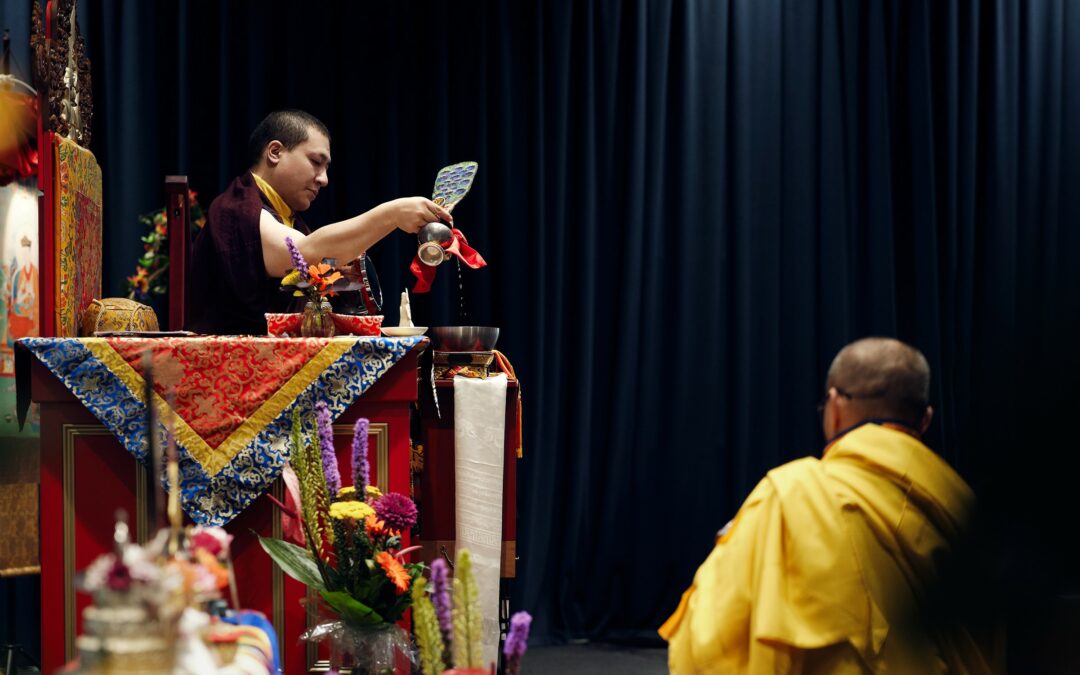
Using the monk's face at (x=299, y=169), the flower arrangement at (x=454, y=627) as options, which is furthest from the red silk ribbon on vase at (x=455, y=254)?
the flower arrangement at (x=454, y=627)

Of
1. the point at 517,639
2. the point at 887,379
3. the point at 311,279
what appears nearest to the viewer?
the point at 517,639

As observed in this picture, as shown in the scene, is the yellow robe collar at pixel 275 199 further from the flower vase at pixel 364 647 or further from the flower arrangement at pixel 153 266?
the flower vase at pixel 364 647

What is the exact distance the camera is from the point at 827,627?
4.90ft

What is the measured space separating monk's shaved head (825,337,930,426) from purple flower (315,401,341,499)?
2.63 feet

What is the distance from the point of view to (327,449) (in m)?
1.71

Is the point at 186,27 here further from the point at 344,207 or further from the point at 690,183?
the point at 690,183

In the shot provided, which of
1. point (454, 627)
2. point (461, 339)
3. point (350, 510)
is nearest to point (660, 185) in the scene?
point (461, 339)

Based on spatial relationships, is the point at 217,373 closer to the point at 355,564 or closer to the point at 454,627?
the point at 355,564

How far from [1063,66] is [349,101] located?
2.58 m

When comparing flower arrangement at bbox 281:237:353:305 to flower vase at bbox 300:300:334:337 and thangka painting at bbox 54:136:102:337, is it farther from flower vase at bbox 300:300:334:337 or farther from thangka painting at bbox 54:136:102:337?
thangka painting at bbox 54:136:102:337

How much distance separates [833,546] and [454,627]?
555 mm

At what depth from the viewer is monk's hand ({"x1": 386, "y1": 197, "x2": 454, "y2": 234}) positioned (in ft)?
7.77

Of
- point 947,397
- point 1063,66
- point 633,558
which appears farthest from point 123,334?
point 1063,66

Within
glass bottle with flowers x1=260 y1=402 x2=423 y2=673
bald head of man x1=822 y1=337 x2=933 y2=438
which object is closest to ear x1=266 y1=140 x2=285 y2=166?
glass bottle with flowers x1=260 y1=402 x2=423 y2=673
